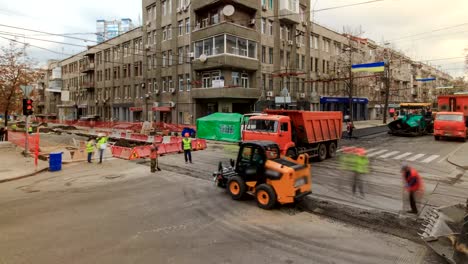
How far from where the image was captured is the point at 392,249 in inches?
227

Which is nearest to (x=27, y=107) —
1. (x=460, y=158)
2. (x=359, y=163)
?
(x=359, y=163)

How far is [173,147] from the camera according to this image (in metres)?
19.4

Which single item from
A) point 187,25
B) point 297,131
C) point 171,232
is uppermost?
point 187,25

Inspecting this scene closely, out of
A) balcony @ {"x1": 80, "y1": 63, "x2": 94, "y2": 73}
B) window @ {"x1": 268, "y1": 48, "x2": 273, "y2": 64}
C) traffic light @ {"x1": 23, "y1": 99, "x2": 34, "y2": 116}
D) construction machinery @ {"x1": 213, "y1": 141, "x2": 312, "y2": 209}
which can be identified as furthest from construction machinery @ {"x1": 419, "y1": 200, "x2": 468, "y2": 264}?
balcony @ {"x1": 80, "y1": 63, "x2": 94, "y2": 73}

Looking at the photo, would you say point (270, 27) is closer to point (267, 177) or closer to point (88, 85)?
point (267, 177)

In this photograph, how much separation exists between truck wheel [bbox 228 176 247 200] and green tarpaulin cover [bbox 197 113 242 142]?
560 inches

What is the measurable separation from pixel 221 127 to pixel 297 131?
10.3 meters

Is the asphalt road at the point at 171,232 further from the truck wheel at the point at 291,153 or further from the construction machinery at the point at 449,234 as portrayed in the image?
the truck wheel at the point at 291,153

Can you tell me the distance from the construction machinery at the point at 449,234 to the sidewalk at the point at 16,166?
15.1 m

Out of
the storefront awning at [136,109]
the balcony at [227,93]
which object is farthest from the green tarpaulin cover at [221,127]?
the storefront awning at [136,109]

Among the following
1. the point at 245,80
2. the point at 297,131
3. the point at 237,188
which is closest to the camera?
the point at 237,188

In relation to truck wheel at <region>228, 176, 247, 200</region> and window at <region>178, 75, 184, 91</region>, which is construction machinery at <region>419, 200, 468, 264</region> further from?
window at <region>178, 75, 184, 91</region>

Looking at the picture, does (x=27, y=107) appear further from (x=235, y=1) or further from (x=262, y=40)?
(x=262, y=40)

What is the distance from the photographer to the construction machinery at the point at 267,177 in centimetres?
779
